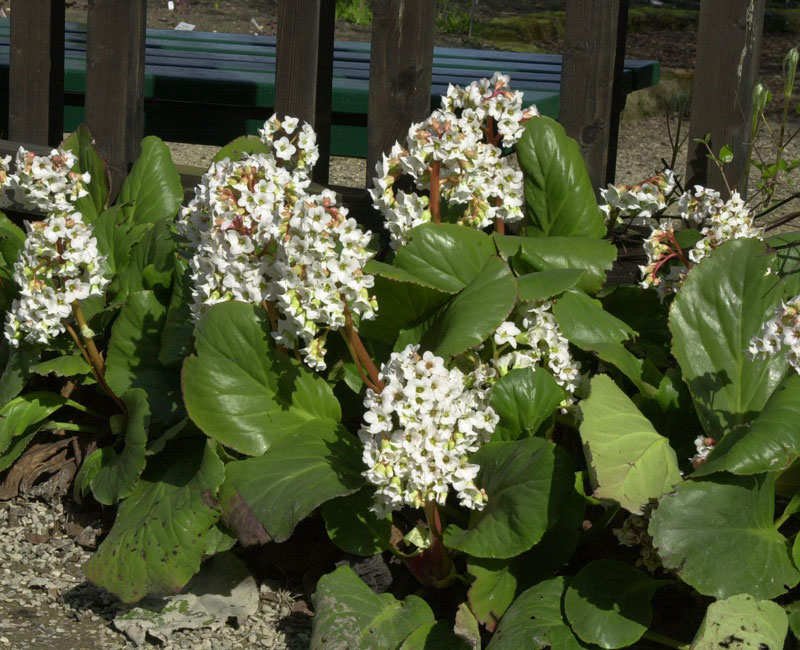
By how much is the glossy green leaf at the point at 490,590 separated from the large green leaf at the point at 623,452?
281 millimetres

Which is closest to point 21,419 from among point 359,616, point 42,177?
point 42,177

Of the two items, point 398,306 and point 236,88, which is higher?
point 236,88

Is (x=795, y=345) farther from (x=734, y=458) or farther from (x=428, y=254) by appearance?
(x=428, y=254)

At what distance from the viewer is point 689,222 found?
9.39ft

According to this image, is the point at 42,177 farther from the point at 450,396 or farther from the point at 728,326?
the point at 728,326

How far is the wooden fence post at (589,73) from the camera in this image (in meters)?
2.78

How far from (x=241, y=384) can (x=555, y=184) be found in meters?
0.92

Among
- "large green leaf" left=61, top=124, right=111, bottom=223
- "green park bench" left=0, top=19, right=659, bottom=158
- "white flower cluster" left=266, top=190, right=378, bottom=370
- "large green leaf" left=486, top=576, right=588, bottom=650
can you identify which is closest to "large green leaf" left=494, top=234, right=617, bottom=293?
"white flower cluster" left=266, top=190, right=378, bottom=370

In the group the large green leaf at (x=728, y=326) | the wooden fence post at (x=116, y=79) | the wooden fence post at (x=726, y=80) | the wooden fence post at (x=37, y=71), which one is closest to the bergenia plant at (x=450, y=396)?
the large green leaf at (x=728, y=326)

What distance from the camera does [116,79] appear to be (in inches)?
133

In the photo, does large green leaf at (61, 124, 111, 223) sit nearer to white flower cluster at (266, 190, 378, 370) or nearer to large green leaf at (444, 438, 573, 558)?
white flower cluster at (266, 190, 378, 370)

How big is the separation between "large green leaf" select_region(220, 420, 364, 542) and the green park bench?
190 centimetres

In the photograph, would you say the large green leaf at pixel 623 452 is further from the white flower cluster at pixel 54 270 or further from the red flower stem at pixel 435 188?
the white flower cluster at pixel 54 270

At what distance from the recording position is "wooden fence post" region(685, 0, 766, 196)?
2.70 meters
